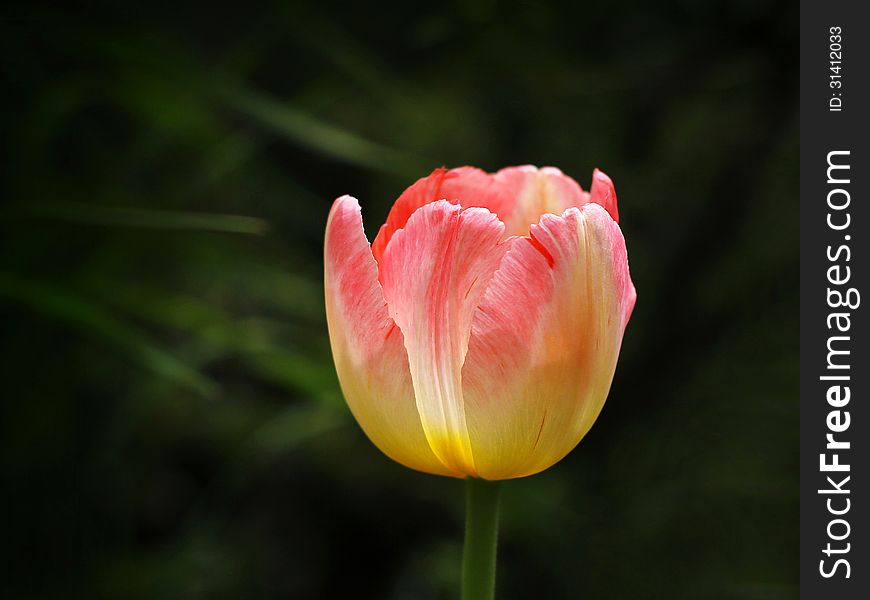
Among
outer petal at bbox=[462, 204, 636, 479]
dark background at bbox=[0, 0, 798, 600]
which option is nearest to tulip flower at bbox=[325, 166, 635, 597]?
outer petal at bbox=[462, 204, 636, 479]

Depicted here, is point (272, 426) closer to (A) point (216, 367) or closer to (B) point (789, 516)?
(A) point (216, 367)

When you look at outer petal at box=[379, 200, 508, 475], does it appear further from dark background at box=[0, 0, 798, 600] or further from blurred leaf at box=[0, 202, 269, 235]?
dark background at box=[0, 0, 798, 600]

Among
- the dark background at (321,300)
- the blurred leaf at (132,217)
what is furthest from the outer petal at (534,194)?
the dark background at (321,300)

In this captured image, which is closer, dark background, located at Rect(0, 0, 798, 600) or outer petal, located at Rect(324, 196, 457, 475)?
outer petal, located at Rect(324, 196, 457, 475)

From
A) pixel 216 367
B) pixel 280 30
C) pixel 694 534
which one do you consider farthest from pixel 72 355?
pixel 694 534

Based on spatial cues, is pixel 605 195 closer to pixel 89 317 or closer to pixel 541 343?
pixel 541 343

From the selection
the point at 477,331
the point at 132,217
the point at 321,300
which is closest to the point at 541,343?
the point at 477,331

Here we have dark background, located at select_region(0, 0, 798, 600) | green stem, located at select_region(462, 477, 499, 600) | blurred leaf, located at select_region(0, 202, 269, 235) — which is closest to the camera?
green stem, located at select_region(462, 477, 499, 600)

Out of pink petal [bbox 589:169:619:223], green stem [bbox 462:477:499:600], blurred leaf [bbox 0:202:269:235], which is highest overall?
blurred leaf [bbox 0:202:269:235]
